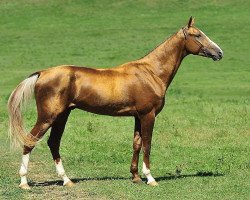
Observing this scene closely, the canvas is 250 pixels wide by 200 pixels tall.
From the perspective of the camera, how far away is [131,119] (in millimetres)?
22344

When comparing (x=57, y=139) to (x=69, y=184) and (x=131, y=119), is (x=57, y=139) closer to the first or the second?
A: (x=69, y=184)

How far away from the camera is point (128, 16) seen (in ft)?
184

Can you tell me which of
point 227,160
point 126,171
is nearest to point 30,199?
point 126,171

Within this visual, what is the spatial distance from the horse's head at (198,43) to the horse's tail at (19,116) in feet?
9.89

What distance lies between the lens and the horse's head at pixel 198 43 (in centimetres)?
1258

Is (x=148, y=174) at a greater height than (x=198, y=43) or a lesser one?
lesser

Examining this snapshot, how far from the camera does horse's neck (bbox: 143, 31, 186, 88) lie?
1259 centimetres

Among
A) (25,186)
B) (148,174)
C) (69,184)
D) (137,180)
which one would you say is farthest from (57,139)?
(148,174)

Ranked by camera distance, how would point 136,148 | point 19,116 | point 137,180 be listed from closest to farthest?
point 19,116
point 137,180
point 136,148

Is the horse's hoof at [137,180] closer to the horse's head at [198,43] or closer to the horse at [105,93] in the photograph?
the horse at [105,93]

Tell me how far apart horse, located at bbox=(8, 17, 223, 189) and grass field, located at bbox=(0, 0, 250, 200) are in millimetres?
788

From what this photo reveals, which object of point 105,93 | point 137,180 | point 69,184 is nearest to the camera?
point 69,184

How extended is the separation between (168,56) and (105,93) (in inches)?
58.8

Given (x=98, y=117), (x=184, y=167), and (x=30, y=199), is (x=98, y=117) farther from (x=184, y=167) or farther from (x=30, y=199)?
(x=30, y=199)
